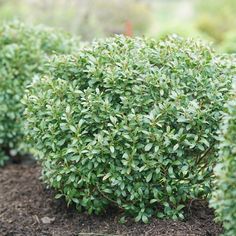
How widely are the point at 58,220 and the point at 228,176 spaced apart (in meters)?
1.70

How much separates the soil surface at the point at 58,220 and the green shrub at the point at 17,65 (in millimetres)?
562

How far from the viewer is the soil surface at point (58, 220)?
12.1 ft

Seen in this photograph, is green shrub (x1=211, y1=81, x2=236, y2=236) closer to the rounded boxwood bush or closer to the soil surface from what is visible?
the rounded boxwood bush

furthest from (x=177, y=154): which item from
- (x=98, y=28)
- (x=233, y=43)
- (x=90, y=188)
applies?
(x=98, y=28)

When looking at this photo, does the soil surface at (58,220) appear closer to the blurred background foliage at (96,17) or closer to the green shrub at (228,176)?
the green shrub at (228,176)

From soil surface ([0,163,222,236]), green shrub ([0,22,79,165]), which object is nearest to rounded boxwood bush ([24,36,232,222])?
soil surface ([0,163,222,236])

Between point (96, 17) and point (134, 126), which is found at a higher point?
point (96, 17)

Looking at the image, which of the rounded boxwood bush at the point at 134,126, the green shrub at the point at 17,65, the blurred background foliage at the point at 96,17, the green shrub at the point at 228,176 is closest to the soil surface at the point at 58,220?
the rounded boxwood bush at the point at 134,126

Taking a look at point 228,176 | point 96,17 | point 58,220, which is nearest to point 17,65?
point 58,220

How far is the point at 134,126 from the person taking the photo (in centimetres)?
355

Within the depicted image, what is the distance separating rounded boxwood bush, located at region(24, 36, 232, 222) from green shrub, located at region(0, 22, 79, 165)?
46.7 inches

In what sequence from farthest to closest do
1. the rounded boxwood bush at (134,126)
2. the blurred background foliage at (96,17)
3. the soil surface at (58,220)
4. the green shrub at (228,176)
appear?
the blurred background foliage at (96,17) → the soil surface at (58,220) → the rounded boxwood bush at (134,126) → the green shrub at (228,176)

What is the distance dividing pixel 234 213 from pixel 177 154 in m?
0.72

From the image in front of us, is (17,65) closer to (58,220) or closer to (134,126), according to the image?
(58,220)
